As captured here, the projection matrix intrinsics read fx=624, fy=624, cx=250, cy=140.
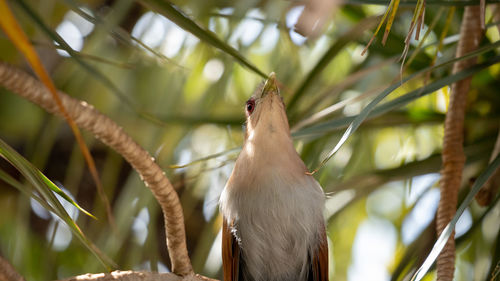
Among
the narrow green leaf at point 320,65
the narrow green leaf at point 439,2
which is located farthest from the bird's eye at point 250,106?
the narrow green leaf at point 439,2

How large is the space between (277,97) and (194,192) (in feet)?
2.29

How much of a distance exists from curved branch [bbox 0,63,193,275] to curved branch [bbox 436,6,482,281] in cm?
49

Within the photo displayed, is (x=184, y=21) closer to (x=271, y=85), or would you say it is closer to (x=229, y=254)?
(x=271, y=85)

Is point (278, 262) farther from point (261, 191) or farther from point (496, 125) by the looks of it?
point (496, 125)

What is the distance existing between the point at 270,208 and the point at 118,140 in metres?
0.57

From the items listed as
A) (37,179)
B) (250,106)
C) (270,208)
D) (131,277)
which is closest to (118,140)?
(37,179)

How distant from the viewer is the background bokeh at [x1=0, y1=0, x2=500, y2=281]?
1593mm

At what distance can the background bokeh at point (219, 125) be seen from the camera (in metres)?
1.59

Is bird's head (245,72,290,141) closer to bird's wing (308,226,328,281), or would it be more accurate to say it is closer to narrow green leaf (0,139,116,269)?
bird's wing (308,226,328,281)

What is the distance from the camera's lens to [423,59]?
188 centimetres

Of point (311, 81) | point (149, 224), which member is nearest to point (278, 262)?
point (149, 224)

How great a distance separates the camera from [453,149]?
4.33 ft

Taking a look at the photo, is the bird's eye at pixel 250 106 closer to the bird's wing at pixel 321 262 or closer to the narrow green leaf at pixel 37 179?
the bird's wing at pixel 321 262

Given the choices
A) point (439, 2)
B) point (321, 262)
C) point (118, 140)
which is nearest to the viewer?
point (118, 140)
